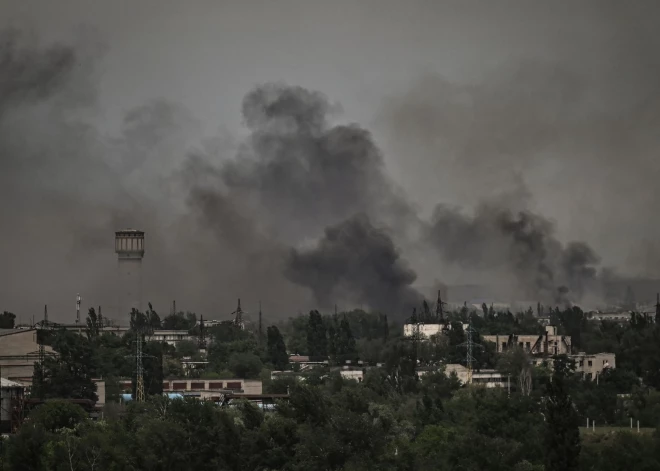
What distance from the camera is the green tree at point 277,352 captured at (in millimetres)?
61844

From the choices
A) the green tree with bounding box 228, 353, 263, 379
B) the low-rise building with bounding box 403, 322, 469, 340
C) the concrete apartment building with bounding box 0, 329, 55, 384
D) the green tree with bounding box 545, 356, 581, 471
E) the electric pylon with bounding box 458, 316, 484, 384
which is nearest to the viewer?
the green tree with bounding box 545, 356, 581, 471

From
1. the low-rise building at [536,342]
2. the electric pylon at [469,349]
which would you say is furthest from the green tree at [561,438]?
the low-rise building at [536,342]

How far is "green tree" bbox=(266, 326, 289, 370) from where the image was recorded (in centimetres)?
6184

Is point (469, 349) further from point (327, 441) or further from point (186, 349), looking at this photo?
point (327, 441)

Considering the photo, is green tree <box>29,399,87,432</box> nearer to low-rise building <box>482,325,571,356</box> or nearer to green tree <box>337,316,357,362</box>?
green tree <box>337,316,357,362</box>

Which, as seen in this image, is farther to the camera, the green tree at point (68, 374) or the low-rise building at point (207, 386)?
the low-rise building at point (207, 386)

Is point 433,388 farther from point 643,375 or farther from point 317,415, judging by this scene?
point 317,415

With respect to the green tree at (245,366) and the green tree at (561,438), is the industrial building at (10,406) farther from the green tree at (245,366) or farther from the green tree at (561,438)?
the green tree at (561,438)

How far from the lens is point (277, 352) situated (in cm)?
6259

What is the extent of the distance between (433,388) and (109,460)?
19936 millimetres

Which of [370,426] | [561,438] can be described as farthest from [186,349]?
[561,438]

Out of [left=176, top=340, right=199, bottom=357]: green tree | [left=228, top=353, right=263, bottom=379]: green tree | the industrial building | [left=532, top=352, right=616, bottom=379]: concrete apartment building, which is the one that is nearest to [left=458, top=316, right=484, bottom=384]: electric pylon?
[left=532, top=352, right=616, bottom=379]: concrete apartment building

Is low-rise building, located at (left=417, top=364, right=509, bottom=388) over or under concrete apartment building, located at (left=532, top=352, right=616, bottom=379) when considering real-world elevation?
under

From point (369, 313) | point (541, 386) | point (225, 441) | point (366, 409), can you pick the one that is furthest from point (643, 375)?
point (369, 313)
